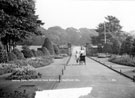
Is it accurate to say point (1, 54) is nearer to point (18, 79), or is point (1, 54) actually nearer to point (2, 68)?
point (2, 68)

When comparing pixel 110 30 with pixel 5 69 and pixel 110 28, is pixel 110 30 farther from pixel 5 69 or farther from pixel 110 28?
pixel 5 69


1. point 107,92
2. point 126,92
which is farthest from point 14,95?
point 126,92

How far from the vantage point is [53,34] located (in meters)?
92.3

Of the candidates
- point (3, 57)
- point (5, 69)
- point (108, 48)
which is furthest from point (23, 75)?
point (108, 48)

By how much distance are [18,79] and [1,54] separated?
264 inches

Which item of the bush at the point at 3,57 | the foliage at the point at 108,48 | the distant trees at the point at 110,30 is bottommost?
the bush at the point at 3,57

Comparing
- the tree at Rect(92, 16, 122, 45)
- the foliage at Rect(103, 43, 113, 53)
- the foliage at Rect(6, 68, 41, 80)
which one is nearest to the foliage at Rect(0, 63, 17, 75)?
the foliage at Rect(6, 68, 41, 80)

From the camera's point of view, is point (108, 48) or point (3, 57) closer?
point (3, 57)

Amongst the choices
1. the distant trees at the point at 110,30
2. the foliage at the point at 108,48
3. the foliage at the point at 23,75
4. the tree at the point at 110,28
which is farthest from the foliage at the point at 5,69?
the tree at the point at 110,28

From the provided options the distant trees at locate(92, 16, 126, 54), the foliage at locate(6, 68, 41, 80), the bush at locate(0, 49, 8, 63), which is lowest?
the foliage at locate(6, 68, 41, 80)

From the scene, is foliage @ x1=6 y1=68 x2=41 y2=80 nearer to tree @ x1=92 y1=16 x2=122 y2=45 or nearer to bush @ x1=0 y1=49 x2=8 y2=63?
bush @ x1=0 y1=49 x2=8 y2=63

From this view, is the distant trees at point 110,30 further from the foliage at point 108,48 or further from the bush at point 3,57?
the bush at point 3,57

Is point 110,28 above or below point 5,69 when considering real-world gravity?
above

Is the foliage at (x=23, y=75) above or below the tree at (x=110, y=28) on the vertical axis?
below
